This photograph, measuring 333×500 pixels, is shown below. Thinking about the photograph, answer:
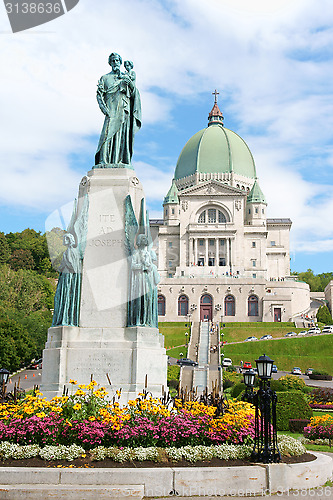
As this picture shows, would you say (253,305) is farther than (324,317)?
No

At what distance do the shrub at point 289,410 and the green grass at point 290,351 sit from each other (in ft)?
93.0

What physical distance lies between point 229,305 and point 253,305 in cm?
322

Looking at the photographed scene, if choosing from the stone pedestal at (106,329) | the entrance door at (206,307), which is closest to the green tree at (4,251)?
the entrance door at (206,307)

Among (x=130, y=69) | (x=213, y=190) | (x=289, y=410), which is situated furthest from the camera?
(x=213, y=190)

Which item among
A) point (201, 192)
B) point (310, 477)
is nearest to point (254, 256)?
point (201, 192)

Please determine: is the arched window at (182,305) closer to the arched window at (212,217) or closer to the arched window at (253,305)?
the arched window at (253,305)

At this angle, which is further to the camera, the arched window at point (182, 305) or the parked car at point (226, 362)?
the arched window at point (182, 305)

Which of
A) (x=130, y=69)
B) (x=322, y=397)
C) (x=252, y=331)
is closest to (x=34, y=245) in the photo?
(x=252, y=331)

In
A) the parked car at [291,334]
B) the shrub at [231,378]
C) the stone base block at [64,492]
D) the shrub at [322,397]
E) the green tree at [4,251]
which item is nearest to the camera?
the stone base block at [64,492]

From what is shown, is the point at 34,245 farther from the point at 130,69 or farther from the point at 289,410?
the point at 130,69

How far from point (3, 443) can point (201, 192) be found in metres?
80.0

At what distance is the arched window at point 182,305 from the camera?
74.4 meters

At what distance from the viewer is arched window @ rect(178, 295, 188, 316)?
74.4m

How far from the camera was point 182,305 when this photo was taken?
2945 inches
